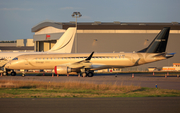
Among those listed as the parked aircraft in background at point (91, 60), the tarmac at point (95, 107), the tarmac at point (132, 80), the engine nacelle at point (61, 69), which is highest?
the parked aircraft in background at point (91, 60)

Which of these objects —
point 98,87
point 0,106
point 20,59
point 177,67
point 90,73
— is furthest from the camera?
point 177,67

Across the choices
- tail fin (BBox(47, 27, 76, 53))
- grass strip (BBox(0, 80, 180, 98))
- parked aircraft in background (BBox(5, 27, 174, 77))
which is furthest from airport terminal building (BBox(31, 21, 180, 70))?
grass strip (BBox(0, 80, 180, 98))

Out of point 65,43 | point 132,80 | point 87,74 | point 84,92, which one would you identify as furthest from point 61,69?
point 84,92

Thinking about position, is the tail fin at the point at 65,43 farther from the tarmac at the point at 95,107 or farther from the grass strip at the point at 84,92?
the tarmac at the point at 95,107

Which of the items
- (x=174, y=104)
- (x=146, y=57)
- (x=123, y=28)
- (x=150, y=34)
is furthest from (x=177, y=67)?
(x=174, y=104)

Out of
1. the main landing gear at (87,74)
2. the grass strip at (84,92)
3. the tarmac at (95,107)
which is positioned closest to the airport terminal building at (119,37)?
the main landing gear at (87,74)

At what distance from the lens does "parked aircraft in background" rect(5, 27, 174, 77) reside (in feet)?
109

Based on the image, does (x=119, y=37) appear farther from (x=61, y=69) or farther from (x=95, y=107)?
(x=95, y=107)

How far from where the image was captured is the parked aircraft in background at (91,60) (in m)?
33.1

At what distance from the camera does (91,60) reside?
34.2 meters

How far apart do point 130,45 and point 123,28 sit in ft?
14.6

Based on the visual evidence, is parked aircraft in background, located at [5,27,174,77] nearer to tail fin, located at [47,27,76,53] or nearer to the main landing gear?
the main landing gear

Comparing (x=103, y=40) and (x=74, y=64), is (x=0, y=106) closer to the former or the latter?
(x=74, y=64)

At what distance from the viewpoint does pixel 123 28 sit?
58.2m
